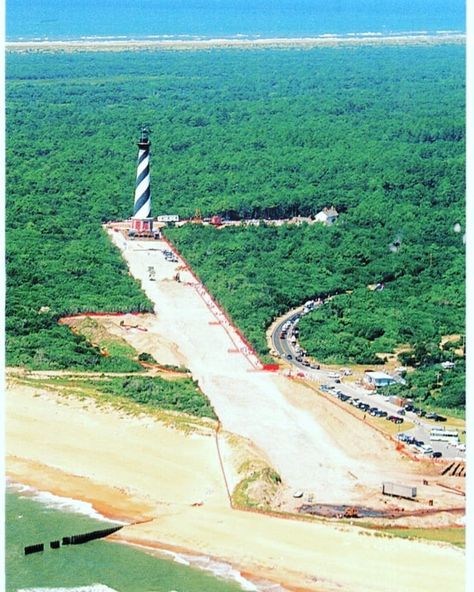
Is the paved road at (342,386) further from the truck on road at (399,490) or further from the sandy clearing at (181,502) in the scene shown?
the sandy clearing at (181,502)

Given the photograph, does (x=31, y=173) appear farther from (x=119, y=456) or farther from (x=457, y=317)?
(x=119, y=456)

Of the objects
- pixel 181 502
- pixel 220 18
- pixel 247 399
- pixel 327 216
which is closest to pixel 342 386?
pixel 247 399

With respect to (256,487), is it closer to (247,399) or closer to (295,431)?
(295,431)

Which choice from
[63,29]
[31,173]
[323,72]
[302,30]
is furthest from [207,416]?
[302,30]

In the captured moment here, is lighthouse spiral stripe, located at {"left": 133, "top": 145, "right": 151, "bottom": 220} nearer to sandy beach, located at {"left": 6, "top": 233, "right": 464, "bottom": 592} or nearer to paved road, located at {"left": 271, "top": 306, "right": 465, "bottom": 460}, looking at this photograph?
paved road, located at {"left": 271, "top": 306, "right": 465, "bottom": 460}

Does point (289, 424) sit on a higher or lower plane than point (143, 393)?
lower
